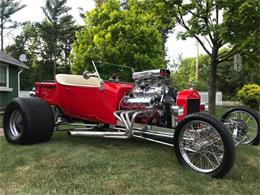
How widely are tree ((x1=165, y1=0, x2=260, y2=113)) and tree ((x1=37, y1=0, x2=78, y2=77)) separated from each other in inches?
941

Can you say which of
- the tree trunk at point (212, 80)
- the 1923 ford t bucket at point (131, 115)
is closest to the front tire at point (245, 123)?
the 1923 ford t bucket at point (131, 115)

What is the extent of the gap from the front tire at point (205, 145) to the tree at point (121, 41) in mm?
7598

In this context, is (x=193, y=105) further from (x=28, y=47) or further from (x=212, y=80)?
(x=28, y=47)

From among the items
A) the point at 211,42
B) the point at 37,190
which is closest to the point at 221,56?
the point at 211,42

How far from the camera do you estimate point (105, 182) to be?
3.67 meters

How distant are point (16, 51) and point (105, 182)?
31.8 m

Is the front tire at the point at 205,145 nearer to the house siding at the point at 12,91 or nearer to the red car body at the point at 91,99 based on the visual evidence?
the red car body at the point at 91,99

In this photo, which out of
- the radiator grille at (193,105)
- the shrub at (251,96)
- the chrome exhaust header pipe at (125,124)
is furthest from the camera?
the shrub at (251,96)

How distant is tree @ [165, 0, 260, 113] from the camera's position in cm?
802

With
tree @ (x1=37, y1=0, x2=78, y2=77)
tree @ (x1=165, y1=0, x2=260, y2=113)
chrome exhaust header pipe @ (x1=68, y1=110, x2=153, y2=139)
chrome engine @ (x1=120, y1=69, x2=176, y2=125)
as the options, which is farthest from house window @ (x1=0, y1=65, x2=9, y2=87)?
tree @ (x1=37, y1=0, x2=78, y2=77)

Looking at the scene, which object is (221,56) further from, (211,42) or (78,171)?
(78,171)

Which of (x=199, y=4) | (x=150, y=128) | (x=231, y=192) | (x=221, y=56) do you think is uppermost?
(x=199, y=4)

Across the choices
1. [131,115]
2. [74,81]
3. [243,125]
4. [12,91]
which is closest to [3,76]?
[12,91]

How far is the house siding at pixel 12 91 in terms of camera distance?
15.5m
